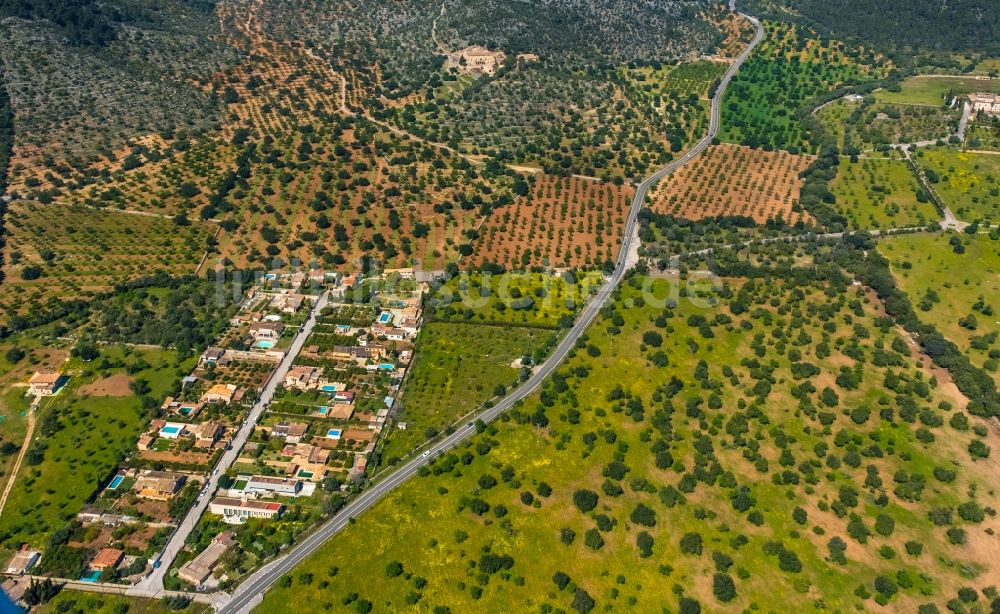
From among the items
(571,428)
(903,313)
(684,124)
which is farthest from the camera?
(684,124)

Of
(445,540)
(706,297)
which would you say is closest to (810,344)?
(706,297)

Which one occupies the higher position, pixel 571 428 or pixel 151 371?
pixel 571 428

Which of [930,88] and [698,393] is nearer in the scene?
[698,393]

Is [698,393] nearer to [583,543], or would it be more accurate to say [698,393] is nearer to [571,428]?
[571,428]

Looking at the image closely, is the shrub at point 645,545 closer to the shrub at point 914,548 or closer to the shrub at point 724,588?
the shrub at point 724,588

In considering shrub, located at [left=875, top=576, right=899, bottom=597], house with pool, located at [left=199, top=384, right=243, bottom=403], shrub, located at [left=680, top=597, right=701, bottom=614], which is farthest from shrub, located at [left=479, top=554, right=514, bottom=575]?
house with pool, located at [left=199, top=384, right=243, bottom=403]

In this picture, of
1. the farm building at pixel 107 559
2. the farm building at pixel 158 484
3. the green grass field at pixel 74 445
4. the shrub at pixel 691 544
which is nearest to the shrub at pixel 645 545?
the shrub at pixel 691 544
